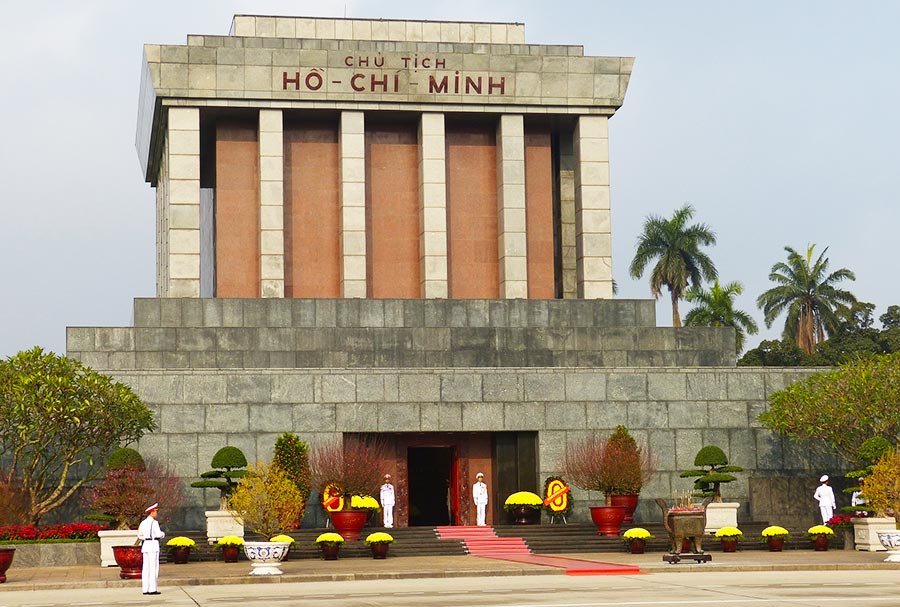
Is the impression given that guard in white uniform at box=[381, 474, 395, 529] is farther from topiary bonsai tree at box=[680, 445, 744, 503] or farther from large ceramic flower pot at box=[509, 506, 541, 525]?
topiary bonsai tree at box=[680, 445, 744, 503]

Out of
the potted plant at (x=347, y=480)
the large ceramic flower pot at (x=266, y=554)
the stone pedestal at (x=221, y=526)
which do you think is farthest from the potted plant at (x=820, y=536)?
the stone pedestal at (x=221, y=526)

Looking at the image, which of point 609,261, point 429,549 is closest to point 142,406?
point 429,549

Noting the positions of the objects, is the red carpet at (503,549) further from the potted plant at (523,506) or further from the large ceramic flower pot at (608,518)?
the large ceramic flower pot at (608,518)

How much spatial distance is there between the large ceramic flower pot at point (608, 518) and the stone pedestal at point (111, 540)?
12.4 m

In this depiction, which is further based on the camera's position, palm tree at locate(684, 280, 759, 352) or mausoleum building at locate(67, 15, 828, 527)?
palm tree at locate(684, 280, 759, 352)

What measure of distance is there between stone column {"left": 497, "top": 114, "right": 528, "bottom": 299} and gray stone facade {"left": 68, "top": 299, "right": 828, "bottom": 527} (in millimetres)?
3119

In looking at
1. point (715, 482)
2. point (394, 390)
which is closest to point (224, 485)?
point (394, 390)

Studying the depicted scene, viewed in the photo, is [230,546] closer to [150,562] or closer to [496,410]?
[150,562]

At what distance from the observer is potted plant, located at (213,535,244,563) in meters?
35.8

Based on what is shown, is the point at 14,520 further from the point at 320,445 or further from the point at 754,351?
the point at 754,351

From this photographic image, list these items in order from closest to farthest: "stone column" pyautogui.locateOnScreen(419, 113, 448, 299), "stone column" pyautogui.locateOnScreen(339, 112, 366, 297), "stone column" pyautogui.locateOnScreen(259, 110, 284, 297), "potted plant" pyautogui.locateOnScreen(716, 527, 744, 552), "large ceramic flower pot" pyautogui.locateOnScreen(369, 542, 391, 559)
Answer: "large ceramic flower pot" pyautogui.locateOnScreen(369, 542, 391, 559)
"potted plant" pyautogui.locateOnScreen(716, 527, 744, 552)
"stone column" pyautogui.locateOnScreen(259, 110, 284, 297)
"stone column" pyautogui.locateOnScreen(339, 112, 366, 297)
"stone column" pyautogui.locateOnScreen(419, 113, 448, 299)

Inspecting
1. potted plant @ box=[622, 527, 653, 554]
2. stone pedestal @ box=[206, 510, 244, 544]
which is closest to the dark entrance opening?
stone pedestal @ box=[206, 510, 244, 544]

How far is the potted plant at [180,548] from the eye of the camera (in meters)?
35.3

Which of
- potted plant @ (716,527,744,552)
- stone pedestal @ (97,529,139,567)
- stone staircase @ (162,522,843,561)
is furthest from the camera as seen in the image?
potted plant @ (716,527,744,552)
